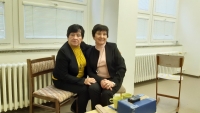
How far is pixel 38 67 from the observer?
6.93 ft

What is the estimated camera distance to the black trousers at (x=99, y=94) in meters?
1.86

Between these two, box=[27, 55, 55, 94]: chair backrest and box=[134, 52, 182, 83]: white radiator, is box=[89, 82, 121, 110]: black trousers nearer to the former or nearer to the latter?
box=[27, 55, 55, 94]: chair backrest

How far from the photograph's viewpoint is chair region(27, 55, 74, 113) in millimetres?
1839

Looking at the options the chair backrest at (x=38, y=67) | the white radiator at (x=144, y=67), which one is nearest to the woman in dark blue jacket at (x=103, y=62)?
the chair backrest at (x=38, y=67)

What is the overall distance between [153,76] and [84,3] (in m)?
2.13

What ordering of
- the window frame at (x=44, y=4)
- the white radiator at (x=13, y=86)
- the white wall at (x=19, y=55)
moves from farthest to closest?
1. the window frame at (x=44, y=4)
2. the white wall at (x=19, y=55)
3. the white radiator at (x=13, y=86)

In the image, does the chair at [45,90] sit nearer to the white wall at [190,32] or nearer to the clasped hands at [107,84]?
the clasped hands at [107,84]

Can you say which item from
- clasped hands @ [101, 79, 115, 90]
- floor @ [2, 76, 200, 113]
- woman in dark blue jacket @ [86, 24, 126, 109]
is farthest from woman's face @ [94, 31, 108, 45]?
floor @ [2, 76, 200, 113]

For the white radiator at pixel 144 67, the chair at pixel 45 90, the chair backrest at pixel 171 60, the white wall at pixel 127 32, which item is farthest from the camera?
the white radiator at pixel 144 67

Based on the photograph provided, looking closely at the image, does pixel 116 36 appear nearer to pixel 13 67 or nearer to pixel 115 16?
pixel 115 16

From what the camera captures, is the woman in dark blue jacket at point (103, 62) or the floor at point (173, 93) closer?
the woman in dark blue jacket at point (103, 62)

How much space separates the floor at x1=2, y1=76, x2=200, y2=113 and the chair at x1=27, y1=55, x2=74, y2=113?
0.58 metres

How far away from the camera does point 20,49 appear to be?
7.77 ft

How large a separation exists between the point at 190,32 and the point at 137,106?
3841 mm
